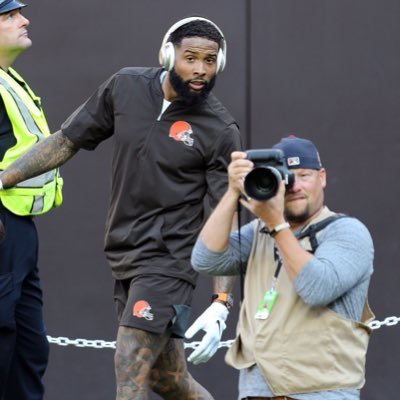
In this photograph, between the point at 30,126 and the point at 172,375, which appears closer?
the point at 172,375

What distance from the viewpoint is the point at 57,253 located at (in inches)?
290

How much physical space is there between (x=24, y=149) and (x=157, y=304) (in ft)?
3.73

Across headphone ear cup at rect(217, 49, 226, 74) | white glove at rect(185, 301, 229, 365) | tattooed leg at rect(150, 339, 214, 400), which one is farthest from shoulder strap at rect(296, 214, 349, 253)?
tattooed leg at rect(150, 339, 214, 400)

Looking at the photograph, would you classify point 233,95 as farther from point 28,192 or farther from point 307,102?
point 28,192

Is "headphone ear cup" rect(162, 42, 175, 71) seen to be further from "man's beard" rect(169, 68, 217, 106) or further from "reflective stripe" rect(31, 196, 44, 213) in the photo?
"reflective stripe" rect(31, 196, 44, 213)

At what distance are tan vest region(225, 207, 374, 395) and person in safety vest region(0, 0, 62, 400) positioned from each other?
2030 millimetres

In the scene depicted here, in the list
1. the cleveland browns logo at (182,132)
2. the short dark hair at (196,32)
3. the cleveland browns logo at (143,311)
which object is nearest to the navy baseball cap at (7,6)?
the short dark hair at (196,32)

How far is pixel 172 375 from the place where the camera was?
19.4ft

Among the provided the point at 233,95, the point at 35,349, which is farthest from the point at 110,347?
the point at 233,95

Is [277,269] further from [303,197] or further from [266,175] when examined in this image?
[266,175]

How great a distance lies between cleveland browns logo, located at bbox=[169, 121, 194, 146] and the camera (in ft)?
18.7

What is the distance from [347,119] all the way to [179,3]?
112cm

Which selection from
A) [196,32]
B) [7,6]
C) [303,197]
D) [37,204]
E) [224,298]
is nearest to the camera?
[303,197]

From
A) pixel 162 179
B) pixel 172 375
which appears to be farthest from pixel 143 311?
pixel 162 179
